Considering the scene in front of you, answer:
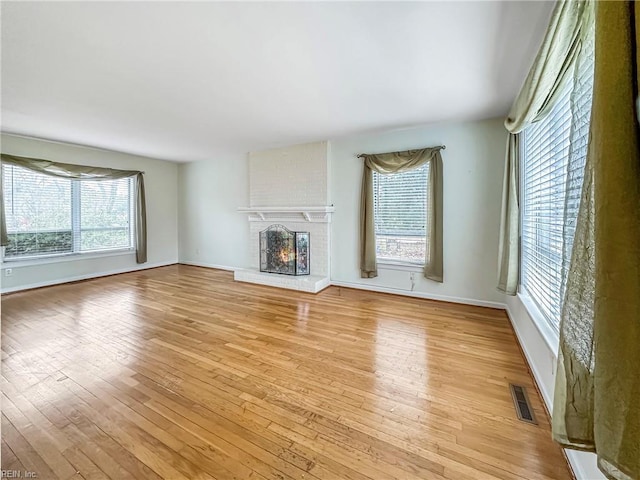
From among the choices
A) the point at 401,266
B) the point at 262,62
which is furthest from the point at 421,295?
the point at 262,62

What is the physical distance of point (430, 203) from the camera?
3.73m

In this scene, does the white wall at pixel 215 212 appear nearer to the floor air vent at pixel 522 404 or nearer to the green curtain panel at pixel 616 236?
the floor air vent at pixel 522 404

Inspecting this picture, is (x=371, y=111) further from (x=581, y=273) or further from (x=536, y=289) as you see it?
(x=581, y=273)

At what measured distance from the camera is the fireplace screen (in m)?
4.78

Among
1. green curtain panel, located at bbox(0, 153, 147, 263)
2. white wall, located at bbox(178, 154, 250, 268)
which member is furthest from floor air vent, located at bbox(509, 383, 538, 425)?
green curtain panel, located at bbox(0, 153, 147, 263)

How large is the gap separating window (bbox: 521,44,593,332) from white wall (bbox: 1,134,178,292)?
6.66 metres

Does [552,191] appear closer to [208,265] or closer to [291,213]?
[291,213]

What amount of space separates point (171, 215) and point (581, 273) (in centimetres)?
733

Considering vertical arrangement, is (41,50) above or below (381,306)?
above

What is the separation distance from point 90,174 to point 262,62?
4699 mm

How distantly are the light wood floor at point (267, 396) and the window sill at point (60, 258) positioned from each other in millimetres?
1248

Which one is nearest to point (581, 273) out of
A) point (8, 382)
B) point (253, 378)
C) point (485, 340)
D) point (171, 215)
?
point (253, 378)

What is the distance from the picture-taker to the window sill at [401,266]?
13.0 feet

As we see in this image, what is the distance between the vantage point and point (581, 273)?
0.77 m
